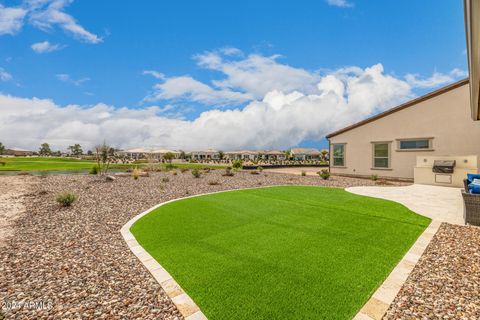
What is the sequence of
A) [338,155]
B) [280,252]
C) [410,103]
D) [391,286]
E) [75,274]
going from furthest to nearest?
[338,155] → [410,103] → [280,252] → [75,274] → [391,286]

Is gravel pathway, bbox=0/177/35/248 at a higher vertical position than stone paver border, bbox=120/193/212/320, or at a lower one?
higher

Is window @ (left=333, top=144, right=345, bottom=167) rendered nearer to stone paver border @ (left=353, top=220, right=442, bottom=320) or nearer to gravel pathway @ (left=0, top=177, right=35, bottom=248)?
stone paver border @ (left=353, top=220, right=442, bottom=320)

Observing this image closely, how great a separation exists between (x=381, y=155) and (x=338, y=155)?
3.42 metres

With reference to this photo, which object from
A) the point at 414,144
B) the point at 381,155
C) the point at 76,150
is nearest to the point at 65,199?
the point at 381,155

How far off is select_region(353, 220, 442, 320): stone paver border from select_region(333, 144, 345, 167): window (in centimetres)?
1517

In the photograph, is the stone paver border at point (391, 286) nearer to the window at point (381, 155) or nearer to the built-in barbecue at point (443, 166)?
the built-in barbecue at point (443, 166)

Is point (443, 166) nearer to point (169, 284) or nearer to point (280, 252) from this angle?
point (280, 252)

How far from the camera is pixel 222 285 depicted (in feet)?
11.6

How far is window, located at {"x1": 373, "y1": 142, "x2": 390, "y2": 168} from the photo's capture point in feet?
55.5

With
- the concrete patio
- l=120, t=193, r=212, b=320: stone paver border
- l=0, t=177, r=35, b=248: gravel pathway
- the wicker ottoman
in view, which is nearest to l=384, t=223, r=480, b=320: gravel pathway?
the wicker ottoman

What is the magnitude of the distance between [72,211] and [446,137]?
19905 mm

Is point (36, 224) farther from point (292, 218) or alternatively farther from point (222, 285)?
point (292, 218)

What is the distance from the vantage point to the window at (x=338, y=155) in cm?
1956

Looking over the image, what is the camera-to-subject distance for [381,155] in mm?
17266
